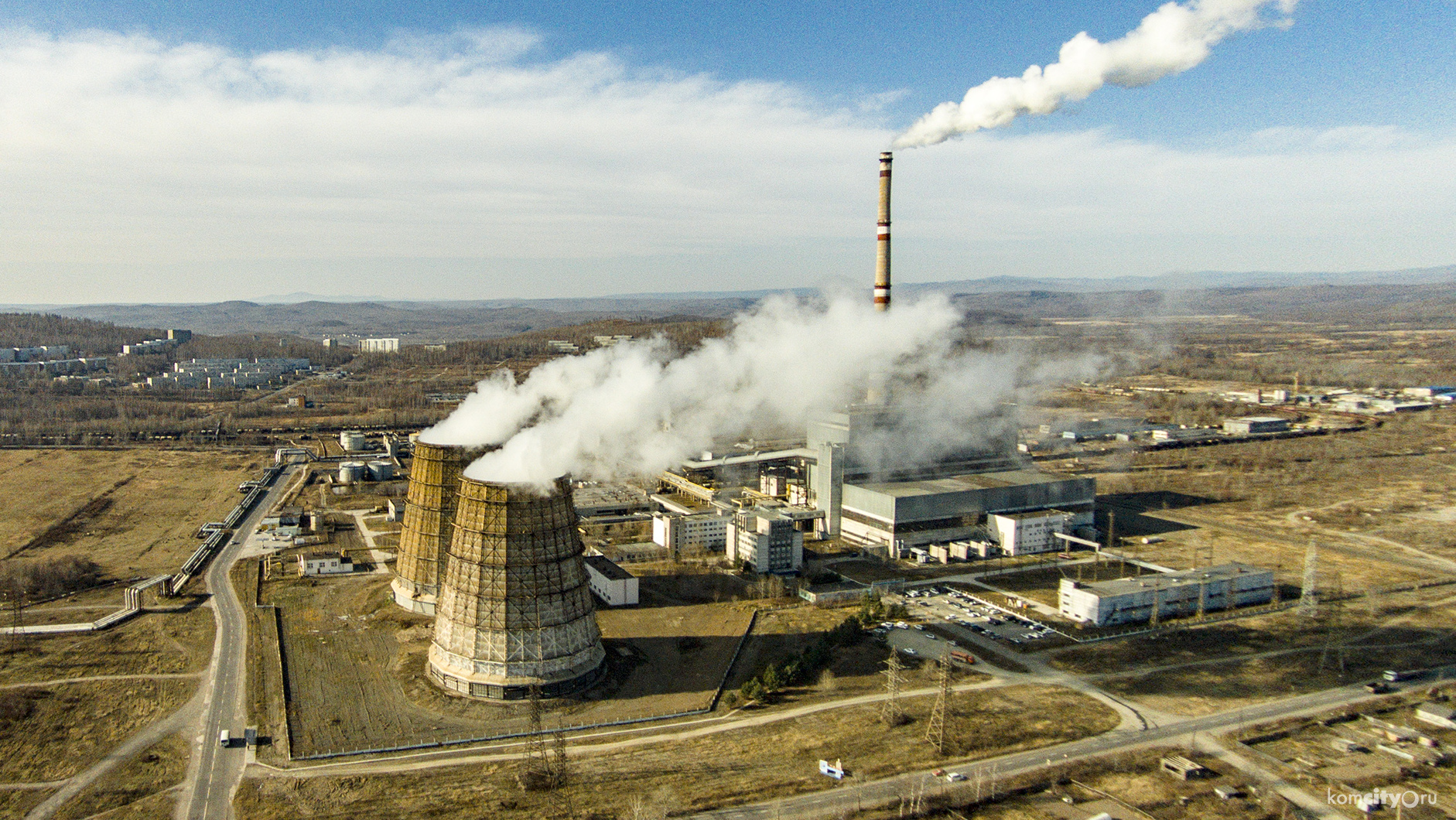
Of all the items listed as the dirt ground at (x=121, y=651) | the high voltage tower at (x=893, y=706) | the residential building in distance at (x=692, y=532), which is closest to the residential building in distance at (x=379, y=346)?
the residential building in distance at (x=692, y=532)

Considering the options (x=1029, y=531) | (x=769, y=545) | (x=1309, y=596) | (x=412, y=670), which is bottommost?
(x=412, y=670)

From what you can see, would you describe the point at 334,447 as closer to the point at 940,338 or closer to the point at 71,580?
the point at 71,580

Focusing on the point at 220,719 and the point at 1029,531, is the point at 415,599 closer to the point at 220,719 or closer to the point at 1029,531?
the point at 220,719

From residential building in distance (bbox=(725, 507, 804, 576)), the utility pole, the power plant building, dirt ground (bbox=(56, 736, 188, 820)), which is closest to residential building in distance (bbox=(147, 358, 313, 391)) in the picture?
residential building in distance (bbox=(725, 507, 804, 576))

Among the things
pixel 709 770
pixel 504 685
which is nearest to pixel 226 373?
pixel 504 685

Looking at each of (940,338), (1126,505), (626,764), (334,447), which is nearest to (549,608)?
(626,764)

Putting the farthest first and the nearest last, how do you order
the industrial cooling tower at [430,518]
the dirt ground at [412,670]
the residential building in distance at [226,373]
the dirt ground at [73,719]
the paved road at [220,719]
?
the residential building in distance at [226,373], the industrial cooling tower at [430,518], the dirt ground at [412,670], the dirt ground at [73,719], the paved road at [220,719]

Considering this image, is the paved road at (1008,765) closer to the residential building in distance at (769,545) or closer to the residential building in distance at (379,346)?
the residential building in distance at (769,545)
